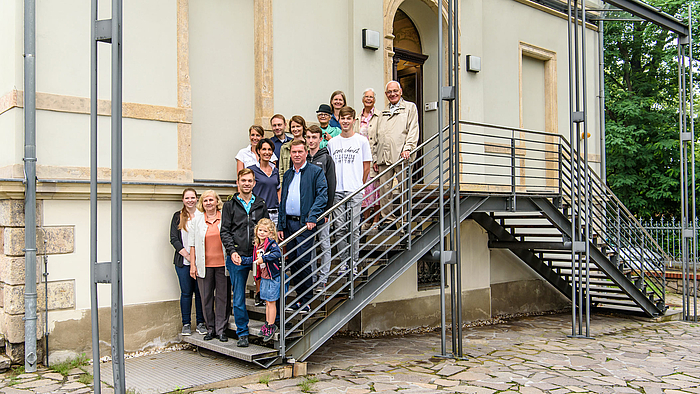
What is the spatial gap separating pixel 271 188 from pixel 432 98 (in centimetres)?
472

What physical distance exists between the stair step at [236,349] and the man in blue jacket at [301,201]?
601mm

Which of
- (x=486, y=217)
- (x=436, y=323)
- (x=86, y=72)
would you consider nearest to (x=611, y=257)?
(x=486, y=217)

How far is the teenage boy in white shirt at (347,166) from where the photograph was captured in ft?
23.4

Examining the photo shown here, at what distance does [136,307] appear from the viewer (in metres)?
7.04

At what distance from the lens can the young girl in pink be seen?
6.10 meters

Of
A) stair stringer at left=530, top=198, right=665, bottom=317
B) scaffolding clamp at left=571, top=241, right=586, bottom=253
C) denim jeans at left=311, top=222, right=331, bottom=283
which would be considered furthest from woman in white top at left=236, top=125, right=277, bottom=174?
scaffolding clamp at left=571, top=241, right=586, bottom=253

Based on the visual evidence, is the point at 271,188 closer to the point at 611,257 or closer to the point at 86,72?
the point at 86,72

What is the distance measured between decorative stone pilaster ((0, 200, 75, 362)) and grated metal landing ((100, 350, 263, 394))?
2.82 feet

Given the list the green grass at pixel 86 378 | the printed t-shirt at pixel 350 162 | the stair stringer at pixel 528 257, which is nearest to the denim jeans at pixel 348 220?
the printed t-shirt at pixel 350 162

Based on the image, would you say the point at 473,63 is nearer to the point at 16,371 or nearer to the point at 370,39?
the point at 370,39

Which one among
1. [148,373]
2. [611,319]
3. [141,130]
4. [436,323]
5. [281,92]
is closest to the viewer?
[148,373]

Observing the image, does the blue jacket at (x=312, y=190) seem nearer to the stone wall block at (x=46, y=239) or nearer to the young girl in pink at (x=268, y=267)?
the young girl in pink at (x=268, y=267)

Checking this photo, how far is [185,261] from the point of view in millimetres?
7031

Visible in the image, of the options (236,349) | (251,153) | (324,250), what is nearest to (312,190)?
(324,250)
